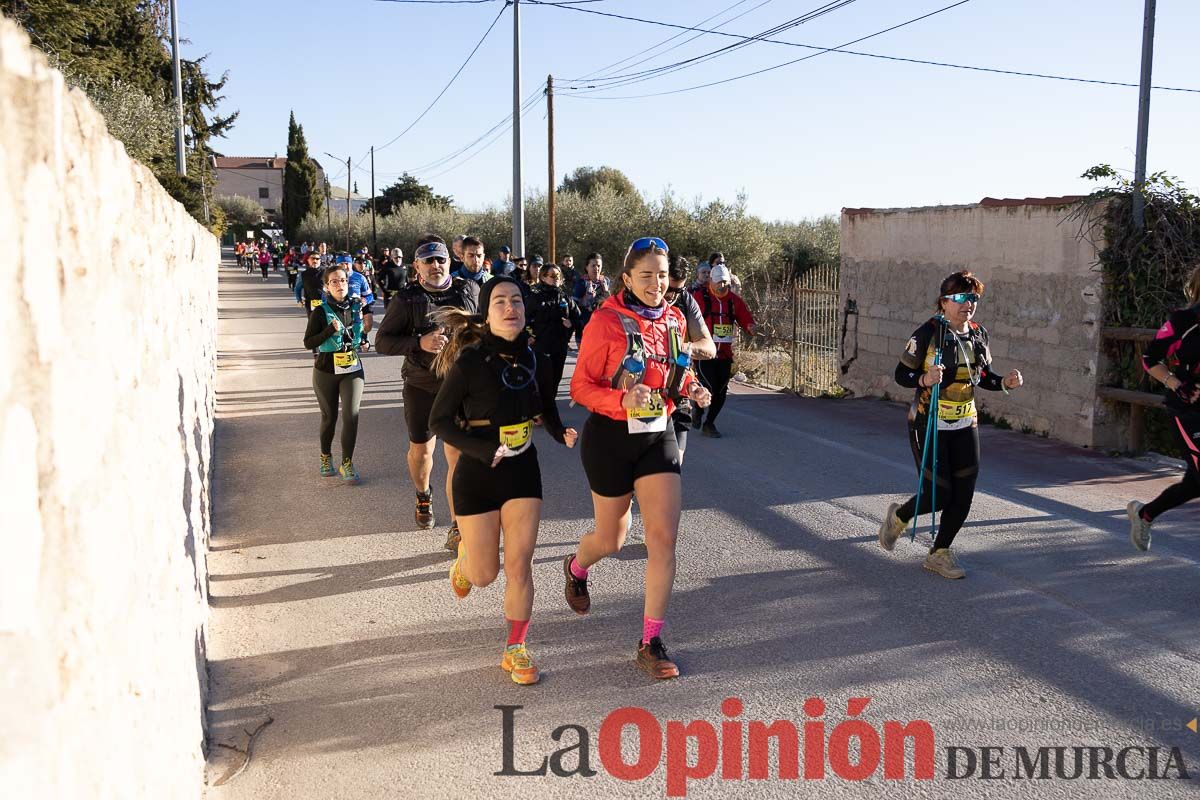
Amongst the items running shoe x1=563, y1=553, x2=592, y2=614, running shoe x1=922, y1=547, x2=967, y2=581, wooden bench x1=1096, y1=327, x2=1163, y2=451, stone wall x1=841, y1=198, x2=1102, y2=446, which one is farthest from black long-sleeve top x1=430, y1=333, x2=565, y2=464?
stone wall x1=841, y1=198, x2=1102, y2=446

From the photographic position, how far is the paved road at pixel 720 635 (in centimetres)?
415

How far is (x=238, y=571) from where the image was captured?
656cm

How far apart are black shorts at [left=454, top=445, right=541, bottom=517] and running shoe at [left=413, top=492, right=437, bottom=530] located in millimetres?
2601

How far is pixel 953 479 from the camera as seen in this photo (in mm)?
6316

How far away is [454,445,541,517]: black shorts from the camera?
4879mm

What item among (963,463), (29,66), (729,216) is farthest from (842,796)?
(729,216)

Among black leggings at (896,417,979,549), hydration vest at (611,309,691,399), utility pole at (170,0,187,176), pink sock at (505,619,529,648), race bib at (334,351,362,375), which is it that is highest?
utility pole at (170,0,187,176)

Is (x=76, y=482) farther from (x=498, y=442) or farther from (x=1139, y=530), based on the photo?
(x=1139, y=530)

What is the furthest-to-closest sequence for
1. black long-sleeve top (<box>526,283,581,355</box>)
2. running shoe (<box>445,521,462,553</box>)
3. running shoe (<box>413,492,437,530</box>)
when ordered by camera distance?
black long-sleeve top (<box>526,283,581,355</box>), running shoe (<box>413,492,437,530</box>), running shoe (<box>445,521,462,553</box>)

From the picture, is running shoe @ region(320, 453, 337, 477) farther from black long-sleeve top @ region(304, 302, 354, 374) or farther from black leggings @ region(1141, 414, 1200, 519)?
black leggings @ region(1141, 414, 1200, 519)

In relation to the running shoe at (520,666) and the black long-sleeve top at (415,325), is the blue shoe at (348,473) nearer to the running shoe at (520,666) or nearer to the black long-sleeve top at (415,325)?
the black long-sleeve top at (415,325)

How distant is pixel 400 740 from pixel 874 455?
7.19 m

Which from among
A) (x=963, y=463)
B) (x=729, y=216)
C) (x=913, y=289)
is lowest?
(x=963, y=463)

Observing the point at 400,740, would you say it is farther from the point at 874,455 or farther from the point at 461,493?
the point at 874,455
